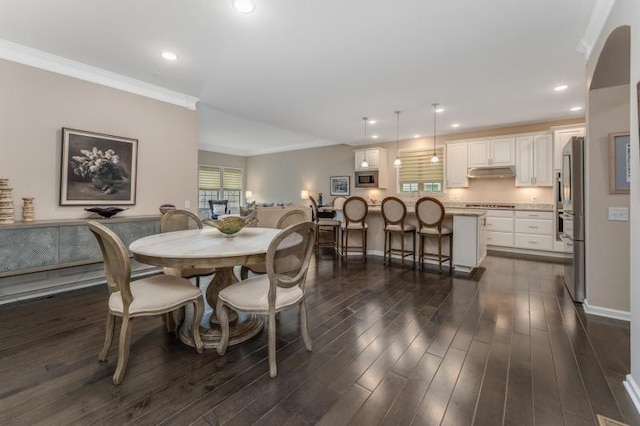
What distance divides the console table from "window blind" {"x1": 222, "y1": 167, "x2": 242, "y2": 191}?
659 centimetres

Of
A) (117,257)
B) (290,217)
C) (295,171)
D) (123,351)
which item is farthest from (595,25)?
(295,171)

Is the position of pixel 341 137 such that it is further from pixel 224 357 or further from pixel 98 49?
pixel 224 357

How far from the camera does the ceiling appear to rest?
7.99ft

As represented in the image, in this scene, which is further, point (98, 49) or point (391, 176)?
point (391, 176)

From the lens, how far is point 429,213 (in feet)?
14.1

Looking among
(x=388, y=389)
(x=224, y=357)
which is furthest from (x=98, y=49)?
(x=388, y=389)

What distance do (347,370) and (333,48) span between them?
3.00 metres

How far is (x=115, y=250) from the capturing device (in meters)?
1.73

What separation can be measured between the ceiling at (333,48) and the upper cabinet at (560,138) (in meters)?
0.51

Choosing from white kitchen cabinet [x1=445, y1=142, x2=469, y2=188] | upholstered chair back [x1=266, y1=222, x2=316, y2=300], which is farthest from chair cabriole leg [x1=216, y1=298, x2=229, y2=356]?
white kitchen cabinet [x1=445, y1=142, x2=469, y2=188]

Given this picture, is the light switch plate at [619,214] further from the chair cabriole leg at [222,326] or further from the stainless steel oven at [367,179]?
the stainless steel oven at [367,179]

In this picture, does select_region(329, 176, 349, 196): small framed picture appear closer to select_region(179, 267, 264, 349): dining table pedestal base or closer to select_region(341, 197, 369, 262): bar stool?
select_region(341, 197, 369, 262): bar stool

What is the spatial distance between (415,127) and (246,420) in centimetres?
622

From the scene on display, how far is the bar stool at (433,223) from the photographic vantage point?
13.8ft
